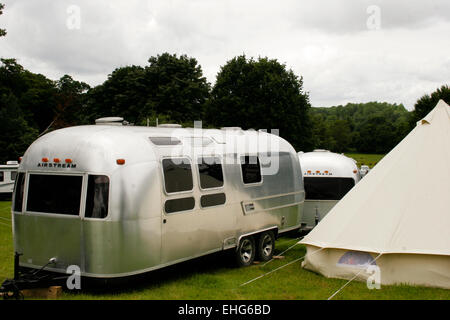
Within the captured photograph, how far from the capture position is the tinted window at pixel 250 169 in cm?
1110

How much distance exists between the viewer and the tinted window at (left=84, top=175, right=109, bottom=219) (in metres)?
7.81

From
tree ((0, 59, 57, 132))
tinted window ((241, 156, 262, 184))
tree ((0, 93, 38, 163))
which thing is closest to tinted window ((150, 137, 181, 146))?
tinted window ((241, 156, 262, 184))

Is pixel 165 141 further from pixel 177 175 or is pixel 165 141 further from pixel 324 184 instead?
pixel 324 184

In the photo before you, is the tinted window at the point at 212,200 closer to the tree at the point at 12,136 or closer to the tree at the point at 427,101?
the tree at the point at 12,136

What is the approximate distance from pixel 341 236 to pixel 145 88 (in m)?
37.3

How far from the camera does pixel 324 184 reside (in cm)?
1571

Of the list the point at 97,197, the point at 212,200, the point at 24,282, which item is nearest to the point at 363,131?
the point at 212,200

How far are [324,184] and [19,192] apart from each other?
9873mm

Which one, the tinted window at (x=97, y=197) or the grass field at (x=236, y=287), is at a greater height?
the tinted window at (x=97, y=197)

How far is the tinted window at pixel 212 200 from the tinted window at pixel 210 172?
0.19 m

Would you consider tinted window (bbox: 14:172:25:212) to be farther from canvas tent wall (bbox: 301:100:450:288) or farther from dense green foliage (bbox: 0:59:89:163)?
dense green foliage (bbox: 0:59:89:163)

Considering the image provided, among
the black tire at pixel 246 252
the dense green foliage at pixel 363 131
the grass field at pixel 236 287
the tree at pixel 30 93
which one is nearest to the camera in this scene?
the grass field at pixel 236 287

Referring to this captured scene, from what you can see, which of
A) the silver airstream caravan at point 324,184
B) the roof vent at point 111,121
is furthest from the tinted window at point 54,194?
the silver airstream caravan at point 324,184

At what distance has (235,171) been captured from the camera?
1075cm
